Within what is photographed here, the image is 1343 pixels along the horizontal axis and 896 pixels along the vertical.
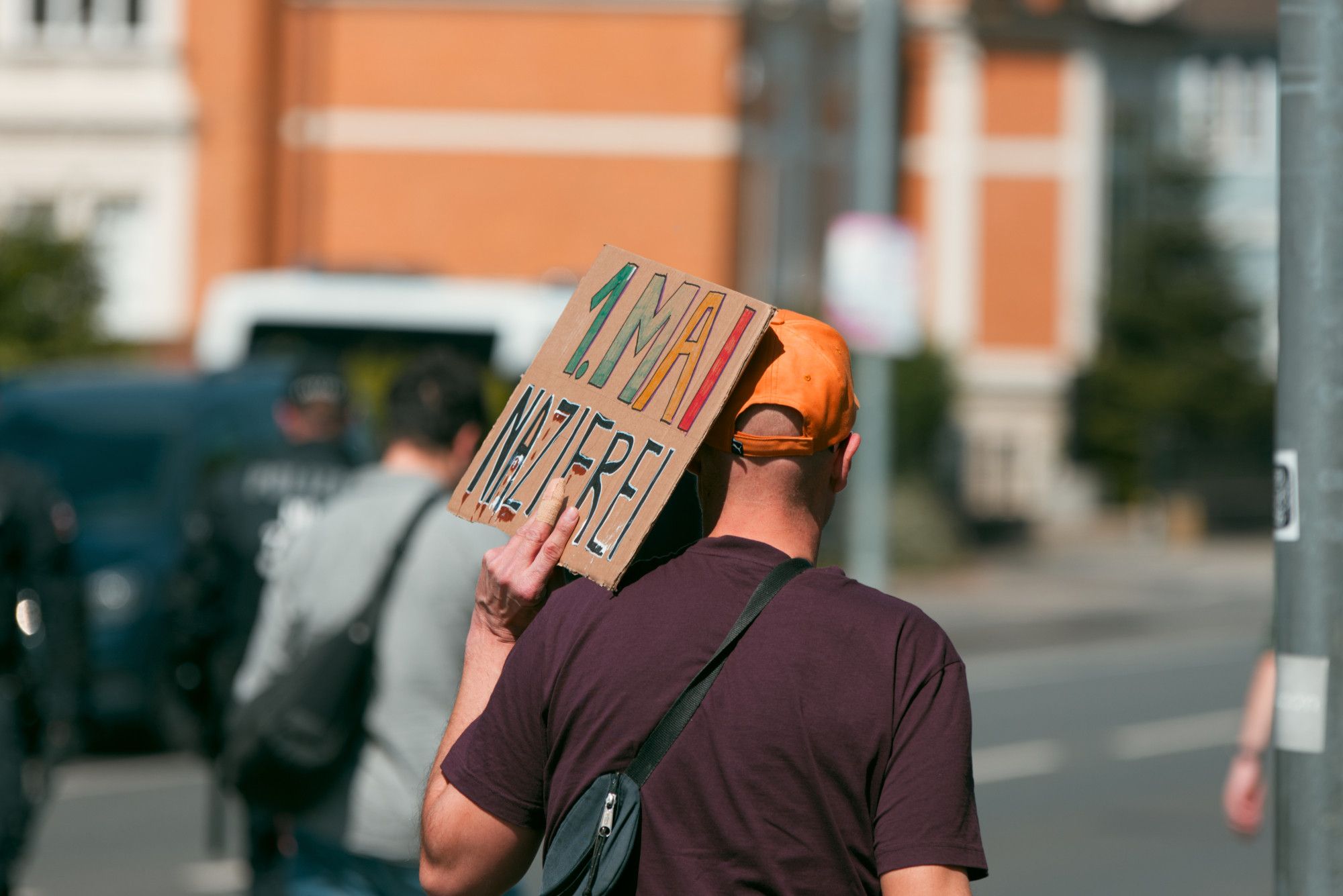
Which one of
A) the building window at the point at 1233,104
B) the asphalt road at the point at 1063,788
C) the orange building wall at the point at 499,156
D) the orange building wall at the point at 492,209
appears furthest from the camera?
the building window at the point at 1233,104

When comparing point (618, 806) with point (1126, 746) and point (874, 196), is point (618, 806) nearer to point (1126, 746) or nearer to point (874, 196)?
point (1126, 746)

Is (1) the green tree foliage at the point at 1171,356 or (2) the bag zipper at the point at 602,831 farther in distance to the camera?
(1) the green tree foliage at the point at 1171,356

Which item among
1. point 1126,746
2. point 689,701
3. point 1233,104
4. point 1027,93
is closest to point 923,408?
point 1027,93

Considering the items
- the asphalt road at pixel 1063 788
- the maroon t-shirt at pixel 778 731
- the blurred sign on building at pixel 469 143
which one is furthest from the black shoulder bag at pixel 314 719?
the blurred sign on building at pixel 469 143

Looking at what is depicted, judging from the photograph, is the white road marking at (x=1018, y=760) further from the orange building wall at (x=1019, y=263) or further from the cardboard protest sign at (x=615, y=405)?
the orange building wall at (x=1019, y=263)

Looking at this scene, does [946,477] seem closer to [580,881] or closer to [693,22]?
[693,22]

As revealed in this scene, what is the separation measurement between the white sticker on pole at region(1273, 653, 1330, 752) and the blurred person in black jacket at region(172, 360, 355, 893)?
301 cm

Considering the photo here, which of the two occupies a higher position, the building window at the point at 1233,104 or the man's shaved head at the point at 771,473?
the building window at the point at 1233,104

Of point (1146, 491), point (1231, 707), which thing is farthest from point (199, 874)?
point (1146, 491)

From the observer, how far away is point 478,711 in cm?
243

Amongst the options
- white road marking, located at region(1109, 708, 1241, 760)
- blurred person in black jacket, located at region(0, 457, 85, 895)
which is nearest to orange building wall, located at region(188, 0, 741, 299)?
white road marking, located at region(1109, 708, 1241, 760)

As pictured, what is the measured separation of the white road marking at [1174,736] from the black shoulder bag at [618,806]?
874 cm

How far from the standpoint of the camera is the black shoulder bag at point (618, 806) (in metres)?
2.20

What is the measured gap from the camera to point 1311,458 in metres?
2.88
